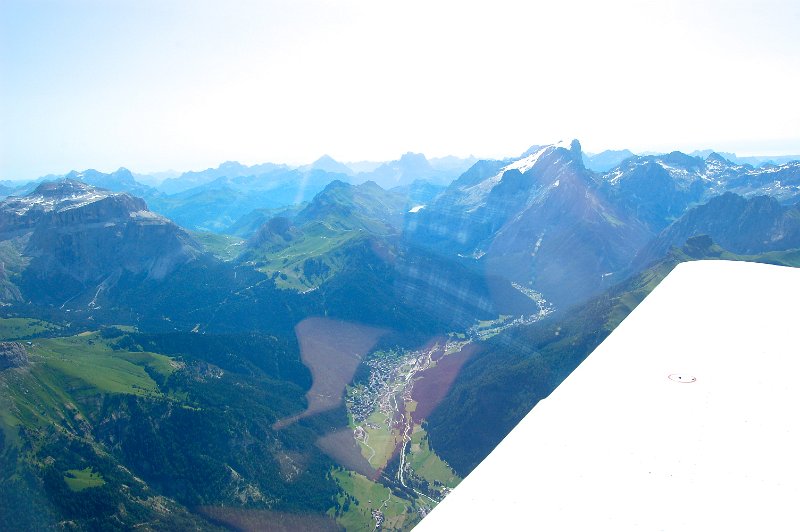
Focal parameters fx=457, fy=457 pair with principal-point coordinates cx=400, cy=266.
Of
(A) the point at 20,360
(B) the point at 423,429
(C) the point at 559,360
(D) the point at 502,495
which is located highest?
(D) the point at 502,495

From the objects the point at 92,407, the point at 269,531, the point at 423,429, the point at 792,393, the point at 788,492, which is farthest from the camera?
the point at 423,429

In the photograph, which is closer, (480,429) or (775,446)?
(775,446)

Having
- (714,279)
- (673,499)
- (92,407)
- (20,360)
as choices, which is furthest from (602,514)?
(20,360)

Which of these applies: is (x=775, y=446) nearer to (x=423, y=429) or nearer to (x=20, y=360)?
(x=423, y=429)

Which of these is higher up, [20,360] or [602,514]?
[602,514]

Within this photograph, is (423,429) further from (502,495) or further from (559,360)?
(502,495)

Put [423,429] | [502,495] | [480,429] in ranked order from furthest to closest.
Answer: [423,429] → [480,429] → [502,495]
